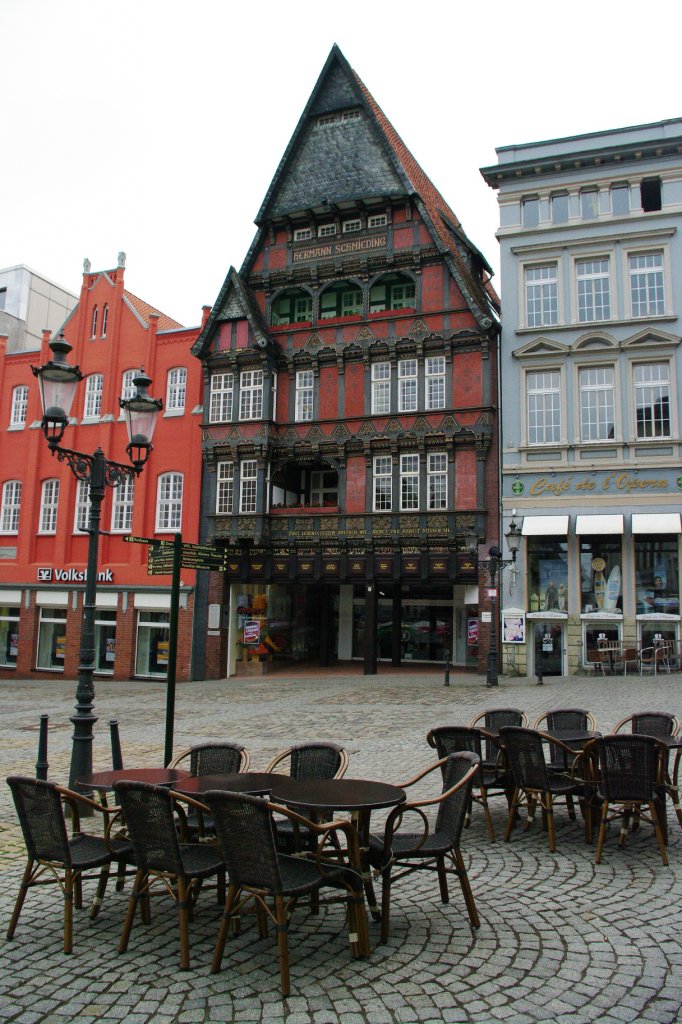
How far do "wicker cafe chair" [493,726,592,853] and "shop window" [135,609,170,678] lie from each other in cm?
2392

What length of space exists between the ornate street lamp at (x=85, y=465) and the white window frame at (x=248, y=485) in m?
18.6

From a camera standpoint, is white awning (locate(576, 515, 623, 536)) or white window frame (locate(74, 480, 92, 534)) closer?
white awning (locate(576, 515, 623, 536))

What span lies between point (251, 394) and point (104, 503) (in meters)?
7.42

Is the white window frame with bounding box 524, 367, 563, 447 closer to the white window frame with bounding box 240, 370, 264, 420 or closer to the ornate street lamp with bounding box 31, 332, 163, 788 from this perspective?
the white window frame with bounding box 240, 370, 264, 420

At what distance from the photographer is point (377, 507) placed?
27.7 m

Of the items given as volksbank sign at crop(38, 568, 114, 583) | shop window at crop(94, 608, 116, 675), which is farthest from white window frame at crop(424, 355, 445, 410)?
shop window at crop(94, 608, 116, 675)

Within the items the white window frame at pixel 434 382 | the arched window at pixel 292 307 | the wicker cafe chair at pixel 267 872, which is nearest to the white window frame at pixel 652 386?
the white window frame at pixel 434 382

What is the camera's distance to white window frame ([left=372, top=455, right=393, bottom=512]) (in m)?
27.6

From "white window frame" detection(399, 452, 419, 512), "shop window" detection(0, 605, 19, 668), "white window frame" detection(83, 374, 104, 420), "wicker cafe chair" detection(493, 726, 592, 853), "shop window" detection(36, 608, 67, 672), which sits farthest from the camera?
"white window frame" detection(83, 374, 104, 420)

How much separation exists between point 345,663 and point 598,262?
17112 millimetres

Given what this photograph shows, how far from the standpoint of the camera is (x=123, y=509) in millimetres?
31469

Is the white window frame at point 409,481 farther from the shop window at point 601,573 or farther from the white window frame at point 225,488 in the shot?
the white window frame at point 225,488

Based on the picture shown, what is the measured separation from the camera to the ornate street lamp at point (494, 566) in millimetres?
22047

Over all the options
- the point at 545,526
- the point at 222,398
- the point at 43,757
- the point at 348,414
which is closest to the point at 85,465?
the point at 43,757
